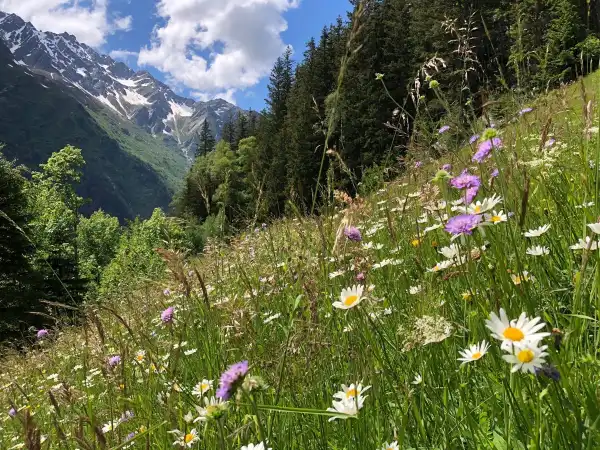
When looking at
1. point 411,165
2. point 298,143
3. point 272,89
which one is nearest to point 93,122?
point 272,89

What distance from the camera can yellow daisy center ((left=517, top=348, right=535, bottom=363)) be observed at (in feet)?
2.22

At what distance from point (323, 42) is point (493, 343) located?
40906 mm

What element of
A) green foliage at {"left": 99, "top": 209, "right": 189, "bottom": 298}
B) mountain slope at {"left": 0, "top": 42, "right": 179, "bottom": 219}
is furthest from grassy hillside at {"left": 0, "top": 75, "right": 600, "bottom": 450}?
mountain slope at {"left": 0, "top": 42, "right": 179, "bottom": 219}

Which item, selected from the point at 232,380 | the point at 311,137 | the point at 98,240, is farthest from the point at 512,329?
the point at 98,240

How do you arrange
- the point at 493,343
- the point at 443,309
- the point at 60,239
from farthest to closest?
the point at 60,239 → the point at 443,309 → the point at 493,343

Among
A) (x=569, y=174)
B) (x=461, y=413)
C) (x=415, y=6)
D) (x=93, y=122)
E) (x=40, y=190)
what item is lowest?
(x=461, y=413)

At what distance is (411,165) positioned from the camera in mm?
3527

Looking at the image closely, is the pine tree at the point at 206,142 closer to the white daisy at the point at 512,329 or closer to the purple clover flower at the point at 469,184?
the purple clover flower at the point at 469,184

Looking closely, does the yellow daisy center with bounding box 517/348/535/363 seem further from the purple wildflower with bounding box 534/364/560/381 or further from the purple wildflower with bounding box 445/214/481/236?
the purple wildflower with bounding box 445/214/481/236

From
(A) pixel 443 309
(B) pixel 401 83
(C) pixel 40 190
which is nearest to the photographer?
(A) pixel 443 309

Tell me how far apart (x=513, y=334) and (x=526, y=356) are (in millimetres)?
41

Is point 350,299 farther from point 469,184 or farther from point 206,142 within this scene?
point 206,142

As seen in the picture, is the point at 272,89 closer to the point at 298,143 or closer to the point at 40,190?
the point at 298,143

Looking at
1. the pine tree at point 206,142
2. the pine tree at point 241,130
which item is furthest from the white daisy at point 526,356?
the pine tree at point 206,142
